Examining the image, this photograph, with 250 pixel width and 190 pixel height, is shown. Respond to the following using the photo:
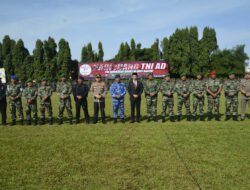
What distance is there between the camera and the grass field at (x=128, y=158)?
14.9ft

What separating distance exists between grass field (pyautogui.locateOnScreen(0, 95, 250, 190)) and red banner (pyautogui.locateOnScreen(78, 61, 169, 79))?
2984 cm

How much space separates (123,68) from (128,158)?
34.2m

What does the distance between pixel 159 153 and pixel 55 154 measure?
2481 millimetres

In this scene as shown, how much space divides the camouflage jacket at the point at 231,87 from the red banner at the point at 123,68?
28178mm

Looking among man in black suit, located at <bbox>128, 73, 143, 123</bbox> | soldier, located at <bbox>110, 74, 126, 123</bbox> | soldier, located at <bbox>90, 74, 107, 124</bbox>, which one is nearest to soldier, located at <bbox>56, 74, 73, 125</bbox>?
soldier, located at <bbox>90, 74, 107, 124</bbox>

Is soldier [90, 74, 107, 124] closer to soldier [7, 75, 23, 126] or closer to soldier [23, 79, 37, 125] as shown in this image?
soldier [23, 79, 37, 125]

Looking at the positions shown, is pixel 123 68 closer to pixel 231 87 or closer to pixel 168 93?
pixel 168 93

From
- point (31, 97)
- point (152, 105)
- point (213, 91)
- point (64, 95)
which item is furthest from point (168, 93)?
point (31, 97)

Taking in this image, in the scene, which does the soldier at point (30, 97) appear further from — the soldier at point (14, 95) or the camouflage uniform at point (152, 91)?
the camouflage uniform at point (152, 91)

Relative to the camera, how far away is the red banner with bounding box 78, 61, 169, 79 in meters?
38.8

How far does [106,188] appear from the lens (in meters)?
4.32

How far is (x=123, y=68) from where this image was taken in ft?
130

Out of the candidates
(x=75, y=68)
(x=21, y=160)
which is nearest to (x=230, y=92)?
(x=21, y=160)

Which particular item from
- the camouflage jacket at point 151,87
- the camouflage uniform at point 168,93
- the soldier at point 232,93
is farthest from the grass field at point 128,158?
the camouflage jacket at point 151,87
